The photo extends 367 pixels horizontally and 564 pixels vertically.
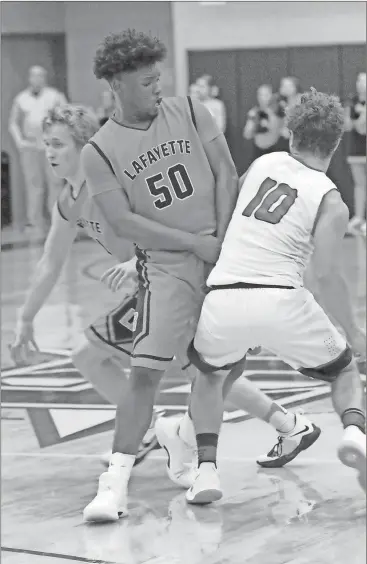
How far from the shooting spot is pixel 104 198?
4.08 meters

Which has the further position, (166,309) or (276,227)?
(166,309)

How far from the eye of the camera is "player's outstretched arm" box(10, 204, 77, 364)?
493 cm

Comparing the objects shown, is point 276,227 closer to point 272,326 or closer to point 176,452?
point 272,326

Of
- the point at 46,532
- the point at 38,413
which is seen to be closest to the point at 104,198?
the point at 46,532

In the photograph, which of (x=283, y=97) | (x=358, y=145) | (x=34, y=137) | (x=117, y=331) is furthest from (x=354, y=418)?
(x=34, y=137)

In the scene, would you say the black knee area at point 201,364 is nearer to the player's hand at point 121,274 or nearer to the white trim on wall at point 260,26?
the player's hand at point 121,274

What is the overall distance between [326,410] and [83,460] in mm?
1315

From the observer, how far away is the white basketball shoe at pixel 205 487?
409 cm

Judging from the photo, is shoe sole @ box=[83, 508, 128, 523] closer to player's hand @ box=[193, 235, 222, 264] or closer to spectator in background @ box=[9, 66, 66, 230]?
player's hand @ box=[193, 235, 222, 264]

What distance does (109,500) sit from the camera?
398 cm

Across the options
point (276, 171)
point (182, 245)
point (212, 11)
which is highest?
point (212, 11)

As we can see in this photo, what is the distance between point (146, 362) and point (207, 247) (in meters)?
0.45

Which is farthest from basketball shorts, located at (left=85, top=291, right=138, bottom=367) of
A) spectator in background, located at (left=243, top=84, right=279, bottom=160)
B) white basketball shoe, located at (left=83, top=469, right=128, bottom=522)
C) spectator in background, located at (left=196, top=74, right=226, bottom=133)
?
spectator in background, located at (left=243, top=84, right=279, bottom=160)

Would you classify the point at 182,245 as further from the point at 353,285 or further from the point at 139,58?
the point at 353,285
